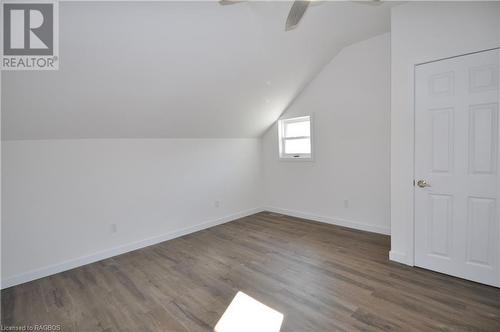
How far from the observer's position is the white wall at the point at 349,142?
3461 mm

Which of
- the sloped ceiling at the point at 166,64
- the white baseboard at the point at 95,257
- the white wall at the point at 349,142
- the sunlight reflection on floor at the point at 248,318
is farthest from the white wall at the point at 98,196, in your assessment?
the sunlight reflection on floor at the point at 248,318

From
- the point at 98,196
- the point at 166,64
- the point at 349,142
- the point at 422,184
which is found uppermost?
the point at 166,64

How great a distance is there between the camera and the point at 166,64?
2566mm

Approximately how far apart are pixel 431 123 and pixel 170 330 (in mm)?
3124

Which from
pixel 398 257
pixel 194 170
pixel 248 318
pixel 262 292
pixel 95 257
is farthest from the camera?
pixel 194 170

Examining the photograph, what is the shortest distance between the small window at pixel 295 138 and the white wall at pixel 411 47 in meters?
1.74

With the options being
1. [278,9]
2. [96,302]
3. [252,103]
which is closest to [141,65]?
[278,9]

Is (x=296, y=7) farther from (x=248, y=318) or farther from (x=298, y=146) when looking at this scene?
(x=298, y=146)

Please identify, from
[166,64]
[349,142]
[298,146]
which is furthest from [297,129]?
[166,64]

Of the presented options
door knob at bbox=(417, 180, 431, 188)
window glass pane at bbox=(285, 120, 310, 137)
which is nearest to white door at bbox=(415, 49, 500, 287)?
door knob at bbox=(417, 180, 431, 188)

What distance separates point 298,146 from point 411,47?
2.41 m

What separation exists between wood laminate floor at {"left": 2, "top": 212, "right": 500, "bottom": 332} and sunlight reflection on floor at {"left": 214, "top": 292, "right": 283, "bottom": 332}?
0.07m

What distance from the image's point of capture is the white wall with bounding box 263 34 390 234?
346 centimetres

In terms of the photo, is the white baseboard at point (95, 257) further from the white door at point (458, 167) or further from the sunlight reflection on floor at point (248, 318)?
the white door at point (458, 167)
